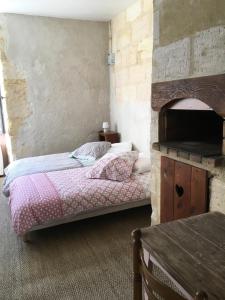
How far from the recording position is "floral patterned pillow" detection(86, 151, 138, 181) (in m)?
2.90

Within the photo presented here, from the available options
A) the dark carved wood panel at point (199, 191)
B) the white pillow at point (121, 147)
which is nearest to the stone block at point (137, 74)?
the white pillow at point (121, 147)

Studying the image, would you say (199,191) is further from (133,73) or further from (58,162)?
(133,73)

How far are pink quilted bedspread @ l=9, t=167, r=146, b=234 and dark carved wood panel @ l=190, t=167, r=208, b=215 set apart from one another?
1155 mm

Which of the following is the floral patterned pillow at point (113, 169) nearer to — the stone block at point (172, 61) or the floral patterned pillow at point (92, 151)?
the floral patterned pillow at point (92, 151)

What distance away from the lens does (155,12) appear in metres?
1.83

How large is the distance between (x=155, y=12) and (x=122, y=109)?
8.08 feet

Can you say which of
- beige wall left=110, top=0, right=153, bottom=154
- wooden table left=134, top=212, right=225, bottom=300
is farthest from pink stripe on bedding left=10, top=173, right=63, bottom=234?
beige wall left=110, top=0, right=153, bottom=154

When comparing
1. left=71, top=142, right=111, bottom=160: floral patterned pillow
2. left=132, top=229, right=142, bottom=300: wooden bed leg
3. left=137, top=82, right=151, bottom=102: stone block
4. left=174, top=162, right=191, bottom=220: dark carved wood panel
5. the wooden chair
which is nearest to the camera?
the wooden chair

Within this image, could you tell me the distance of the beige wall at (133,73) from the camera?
3480 millimetres

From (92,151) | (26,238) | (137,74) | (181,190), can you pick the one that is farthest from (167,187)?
(137,74)

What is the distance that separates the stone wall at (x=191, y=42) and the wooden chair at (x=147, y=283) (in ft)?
2.14

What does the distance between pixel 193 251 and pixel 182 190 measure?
0.73 m

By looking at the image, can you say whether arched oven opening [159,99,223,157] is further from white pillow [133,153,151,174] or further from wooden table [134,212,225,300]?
white pillow [133,153,151,174]

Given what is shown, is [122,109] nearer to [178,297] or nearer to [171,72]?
[171,72]
